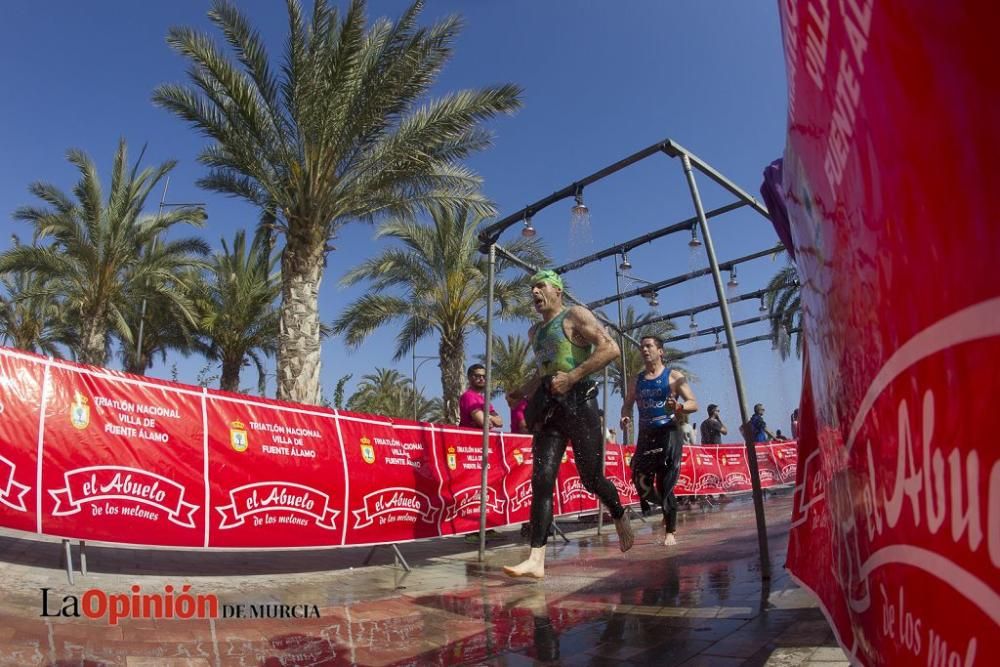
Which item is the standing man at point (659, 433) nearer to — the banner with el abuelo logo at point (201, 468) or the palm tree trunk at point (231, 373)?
the banner with el abuelo logo at point (201, 468)

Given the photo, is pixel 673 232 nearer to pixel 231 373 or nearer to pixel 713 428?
pixel 713 428

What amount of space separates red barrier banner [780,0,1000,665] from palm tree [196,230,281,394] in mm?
19439

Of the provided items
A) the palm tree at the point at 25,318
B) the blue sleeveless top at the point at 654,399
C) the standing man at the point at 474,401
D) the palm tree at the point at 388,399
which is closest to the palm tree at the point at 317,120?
the standing man at the point at 474,401

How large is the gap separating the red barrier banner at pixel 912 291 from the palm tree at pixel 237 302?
63.8 ft

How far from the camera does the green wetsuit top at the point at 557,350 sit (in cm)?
399

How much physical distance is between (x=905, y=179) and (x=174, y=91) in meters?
11.9

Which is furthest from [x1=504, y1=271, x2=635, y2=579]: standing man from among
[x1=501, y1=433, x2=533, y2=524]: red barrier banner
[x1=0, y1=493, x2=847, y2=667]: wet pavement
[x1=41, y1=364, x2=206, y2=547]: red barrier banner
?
[x1=501, y1=433, x2=533, y2=524]: red barrier banner

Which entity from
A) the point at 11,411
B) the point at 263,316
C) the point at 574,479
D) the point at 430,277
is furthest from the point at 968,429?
the point at 263,316

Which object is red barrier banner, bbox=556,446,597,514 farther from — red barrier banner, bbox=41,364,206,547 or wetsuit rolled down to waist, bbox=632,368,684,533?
red barrier banner, bbox=41,364,206,547

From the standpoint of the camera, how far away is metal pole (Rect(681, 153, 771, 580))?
3842 mm

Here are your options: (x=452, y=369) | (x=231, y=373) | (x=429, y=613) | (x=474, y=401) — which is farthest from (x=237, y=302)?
(x=429, y=613)

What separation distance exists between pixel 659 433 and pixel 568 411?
2.21 metres

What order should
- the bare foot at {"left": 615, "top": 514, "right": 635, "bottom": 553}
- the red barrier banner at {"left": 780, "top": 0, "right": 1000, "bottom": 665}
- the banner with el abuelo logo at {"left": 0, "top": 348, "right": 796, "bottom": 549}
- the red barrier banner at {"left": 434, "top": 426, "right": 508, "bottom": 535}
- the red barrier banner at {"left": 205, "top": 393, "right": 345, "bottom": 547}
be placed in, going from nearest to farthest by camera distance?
the red barrier banner at {"left": 780, "top": 0, "right": 1000, "bottom": 665} → the banner with el abuelo logo at {"left": 0, "top": 348, "right": 796, "bottom": 549} → the bare foot at {"left": 615, "top": 514, "right": 635, "bottom": 553} → the red barrier banner at {"left": 205, "top": 393, "right": 345, "bottom": 547} → the red barrier banner at {"left": 434, "top": 426, "right": 508, "bottom": 535}

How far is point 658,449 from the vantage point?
5.81m
